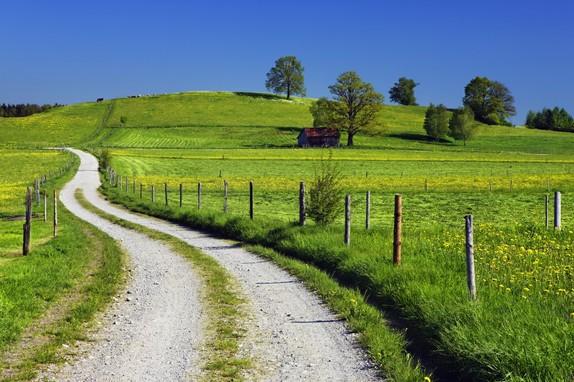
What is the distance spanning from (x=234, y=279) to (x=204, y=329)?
13.6 ft

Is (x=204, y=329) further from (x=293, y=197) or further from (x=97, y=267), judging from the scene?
(x=293, y=197)

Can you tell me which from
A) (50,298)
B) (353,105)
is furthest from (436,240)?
(353,105)

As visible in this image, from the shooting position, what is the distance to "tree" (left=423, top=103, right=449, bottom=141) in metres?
131

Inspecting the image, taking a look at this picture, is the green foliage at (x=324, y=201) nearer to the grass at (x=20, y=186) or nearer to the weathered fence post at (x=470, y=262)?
the grass at (x=20, y=186)

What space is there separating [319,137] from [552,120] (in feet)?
268

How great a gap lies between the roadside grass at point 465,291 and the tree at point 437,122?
11562 cm

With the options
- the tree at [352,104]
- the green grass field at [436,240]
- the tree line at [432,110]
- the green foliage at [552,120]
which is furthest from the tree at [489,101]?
the green grass field at [436,240]

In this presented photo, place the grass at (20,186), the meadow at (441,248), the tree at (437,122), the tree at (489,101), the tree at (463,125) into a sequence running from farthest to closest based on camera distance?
the tree at (489,101)
the tree at (437,122)
the tree at (463,125)
the grass at (20,186)
the meadow at (441,248)

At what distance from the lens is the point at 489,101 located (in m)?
159

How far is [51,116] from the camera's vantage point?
167000 millimetres

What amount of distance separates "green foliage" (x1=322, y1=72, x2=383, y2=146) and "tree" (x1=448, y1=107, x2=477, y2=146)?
68.7ft

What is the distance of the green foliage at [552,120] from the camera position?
16512 cm

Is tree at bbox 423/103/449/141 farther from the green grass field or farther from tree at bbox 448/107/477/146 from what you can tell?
the green grass field

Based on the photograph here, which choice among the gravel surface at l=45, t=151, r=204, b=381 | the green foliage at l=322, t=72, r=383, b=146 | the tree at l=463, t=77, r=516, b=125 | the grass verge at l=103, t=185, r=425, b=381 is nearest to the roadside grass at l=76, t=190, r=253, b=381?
the gravel surface at l=45, t=151, r=204, b=381
